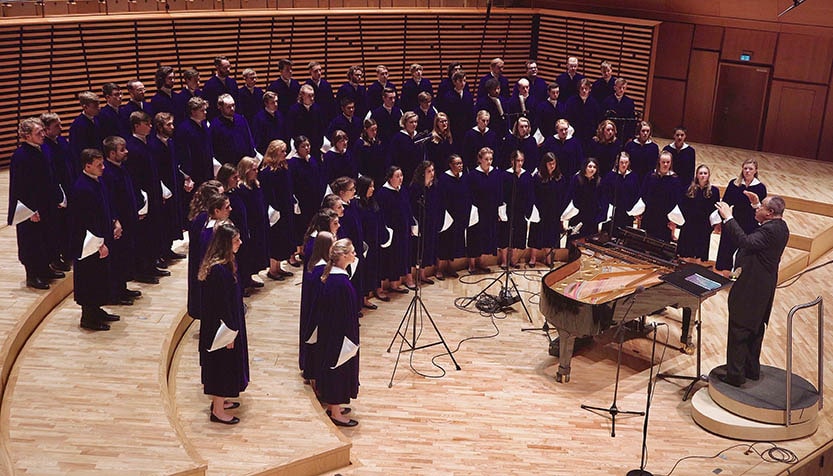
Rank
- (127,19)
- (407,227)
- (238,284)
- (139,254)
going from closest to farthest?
(238,284), (139,254), (407,227), (127,19)

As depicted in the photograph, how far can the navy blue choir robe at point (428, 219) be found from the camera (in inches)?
299

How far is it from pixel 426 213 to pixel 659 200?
6.87 feet

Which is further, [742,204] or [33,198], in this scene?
[742,204]

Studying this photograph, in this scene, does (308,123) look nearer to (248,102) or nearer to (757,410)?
(248,102)

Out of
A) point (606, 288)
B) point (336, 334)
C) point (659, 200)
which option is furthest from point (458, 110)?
point (336, 334)

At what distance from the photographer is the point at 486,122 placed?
8570mm

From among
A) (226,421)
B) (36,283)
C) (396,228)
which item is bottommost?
(226,421)

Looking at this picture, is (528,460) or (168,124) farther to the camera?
(168,124)

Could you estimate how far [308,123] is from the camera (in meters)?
8.68

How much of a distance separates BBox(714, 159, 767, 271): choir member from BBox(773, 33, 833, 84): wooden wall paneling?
468cm

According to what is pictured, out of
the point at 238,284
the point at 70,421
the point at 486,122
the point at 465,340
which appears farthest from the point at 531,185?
the point at 70,421

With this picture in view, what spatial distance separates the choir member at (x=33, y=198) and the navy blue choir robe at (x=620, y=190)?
4.60m

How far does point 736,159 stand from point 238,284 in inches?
330

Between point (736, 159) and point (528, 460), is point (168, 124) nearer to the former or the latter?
point (528, 460)
